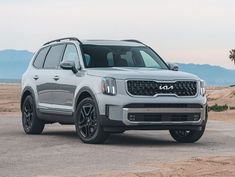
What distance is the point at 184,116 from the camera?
1137cm

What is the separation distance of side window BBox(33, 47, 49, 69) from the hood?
231cm

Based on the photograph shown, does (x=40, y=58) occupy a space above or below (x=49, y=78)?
above

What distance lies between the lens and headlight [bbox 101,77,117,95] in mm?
Answer: 11070

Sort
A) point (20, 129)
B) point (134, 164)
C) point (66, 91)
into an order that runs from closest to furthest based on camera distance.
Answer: point (134, 164) → point (66, 91) → point (20, 129)

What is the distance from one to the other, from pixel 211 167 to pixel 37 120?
236 inches

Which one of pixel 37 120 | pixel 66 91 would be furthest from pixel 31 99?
pixel 66 91

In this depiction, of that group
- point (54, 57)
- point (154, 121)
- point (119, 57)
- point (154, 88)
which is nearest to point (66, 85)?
point (119, 57)

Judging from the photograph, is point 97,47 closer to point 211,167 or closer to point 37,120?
point 37,120

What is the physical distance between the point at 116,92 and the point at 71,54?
193 cm

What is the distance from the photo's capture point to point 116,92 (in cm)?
1103

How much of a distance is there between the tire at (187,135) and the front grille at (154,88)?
38.9 inches

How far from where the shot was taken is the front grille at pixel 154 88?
437 inches

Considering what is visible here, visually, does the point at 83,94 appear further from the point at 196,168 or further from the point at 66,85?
the point at 196,168

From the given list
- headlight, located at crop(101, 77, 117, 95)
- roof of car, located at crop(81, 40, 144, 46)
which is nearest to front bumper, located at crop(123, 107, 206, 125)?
headlight, located at crop(101, 77, 117, 95)
